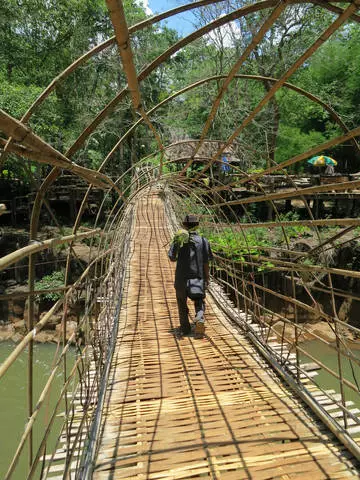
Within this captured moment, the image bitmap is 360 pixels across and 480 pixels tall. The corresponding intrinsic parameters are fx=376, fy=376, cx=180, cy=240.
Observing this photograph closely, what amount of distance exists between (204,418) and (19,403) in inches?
235

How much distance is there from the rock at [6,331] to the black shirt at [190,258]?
7.26 meters

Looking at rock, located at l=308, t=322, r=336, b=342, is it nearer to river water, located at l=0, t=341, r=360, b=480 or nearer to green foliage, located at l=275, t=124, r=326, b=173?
river water, located at l=0, t=341, r=360, b=480

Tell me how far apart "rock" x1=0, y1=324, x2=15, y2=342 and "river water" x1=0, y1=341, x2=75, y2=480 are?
195 millimetres

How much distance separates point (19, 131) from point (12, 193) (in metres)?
12.4

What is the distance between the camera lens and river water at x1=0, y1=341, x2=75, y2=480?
220 inches

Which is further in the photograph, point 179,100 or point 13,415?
point 179,100

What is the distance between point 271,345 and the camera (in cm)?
277

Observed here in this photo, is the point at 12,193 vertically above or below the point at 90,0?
below

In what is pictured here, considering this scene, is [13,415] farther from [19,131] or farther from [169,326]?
[19,131]

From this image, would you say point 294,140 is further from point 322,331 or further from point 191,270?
point 191,270

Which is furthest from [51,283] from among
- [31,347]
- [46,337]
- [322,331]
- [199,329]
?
[31,347]

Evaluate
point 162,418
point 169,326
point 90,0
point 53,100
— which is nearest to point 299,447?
point 162,418

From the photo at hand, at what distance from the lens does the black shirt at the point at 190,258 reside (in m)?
3.01

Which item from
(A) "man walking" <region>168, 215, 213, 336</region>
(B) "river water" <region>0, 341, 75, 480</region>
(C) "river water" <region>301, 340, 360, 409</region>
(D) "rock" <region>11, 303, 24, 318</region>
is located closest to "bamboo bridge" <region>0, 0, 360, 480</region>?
(A) "man walking" <region>168, 215, 213, 336</region>
